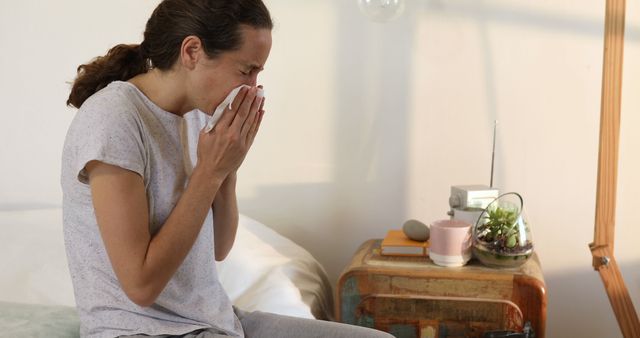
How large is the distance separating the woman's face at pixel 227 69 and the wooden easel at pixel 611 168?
851mm

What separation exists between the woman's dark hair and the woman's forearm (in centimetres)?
24

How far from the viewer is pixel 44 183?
89.4 inches

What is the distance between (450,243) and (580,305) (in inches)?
25.0

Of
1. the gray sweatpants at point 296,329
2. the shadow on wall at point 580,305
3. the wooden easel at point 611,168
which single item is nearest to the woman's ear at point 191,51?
the gray sweatpants at point 296,329

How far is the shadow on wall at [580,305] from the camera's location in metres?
2.08

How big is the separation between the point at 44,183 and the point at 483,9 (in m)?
1.38

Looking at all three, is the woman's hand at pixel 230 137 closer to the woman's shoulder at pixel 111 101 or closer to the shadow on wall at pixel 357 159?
the woman's shoulder at pixel 111 101

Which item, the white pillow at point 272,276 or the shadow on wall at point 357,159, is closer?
the white pillow at point 272,276

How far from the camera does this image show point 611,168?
65.6 inches

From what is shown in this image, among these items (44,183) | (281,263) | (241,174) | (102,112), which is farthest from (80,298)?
(44,183)

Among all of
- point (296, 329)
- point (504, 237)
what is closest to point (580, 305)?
point (504, 237)

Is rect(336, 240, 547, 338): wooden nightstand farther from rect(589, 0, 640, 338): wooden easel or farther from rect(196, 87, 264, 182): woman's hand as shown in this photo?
rect(196, 87, 264, 182): woman's hand

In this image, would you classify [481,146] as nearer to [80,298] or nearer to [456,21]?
[456,21]

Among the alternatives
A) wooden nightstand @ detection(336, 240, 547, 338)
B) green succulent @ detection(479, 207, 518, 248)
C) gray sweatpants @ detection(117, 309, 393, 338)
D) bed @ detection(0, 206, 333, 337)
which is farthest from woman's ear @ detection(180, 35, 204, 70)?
green succulent @ detection(479, 207, 518, 248)
